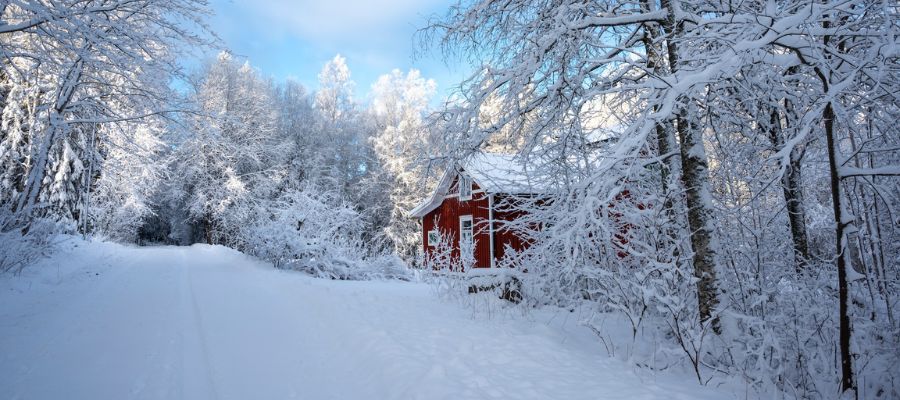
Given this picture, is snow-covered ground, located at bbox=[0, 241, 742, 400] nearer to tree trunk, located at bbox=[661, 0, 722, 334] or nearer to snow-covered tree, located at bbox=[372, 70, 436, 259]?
tree trunk, located at bbox=[661, 0, 722, 334]

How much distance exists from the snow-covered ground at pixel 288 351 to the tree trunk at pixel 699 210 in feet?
3.68

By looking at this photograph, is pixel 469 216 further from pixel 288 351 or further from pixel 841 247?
pixel 841 247

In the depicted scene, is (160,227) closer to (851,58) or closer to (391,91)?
(391,91)

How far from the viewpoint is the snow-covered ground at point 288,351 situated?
12.0 feet

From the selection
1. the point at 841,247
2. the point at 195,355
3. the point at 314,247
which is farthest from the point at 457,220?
the point at 841,247

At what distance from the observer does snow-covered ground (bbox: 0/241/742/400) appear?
3.65 metres

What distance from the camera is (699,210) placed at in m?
4.88

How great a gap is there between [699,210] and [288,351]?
5020 mm

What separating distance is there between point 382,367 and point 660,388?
2.53 metres

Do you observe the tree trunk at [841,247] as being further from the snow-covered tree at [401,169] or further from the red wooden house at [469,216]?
the snow-covered tree at [401,169]

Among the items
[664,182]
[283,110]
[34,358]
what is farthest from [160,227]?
[664,182]

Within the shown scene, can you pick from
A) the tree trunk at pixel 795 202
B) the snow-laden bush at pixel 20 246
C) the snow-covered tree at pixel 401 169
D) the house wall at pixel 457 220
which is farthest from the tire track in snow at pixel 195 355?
the snow-covered tree at pixel 401 169

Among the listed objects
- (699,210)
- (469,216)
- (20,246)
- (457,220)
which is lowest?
(20,246)

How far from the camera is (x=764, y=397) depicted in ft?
11.6
